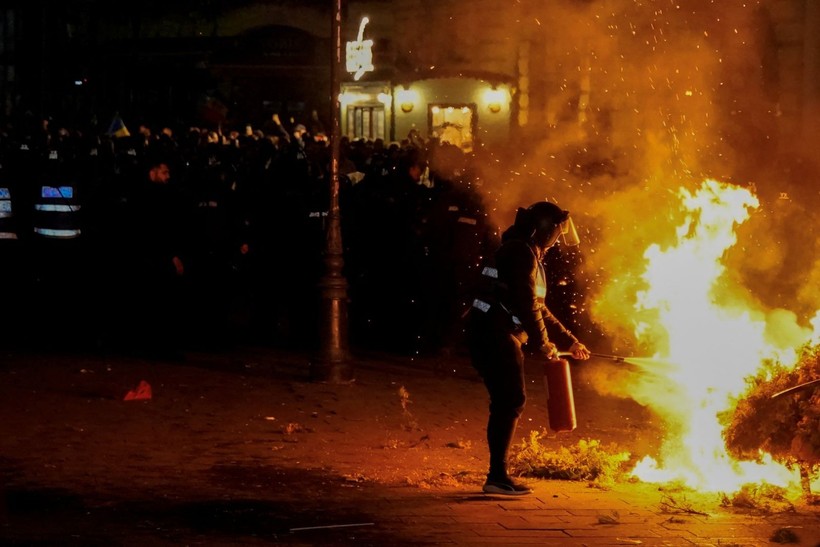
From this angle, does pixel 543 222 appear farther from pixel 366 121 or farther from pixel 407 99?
pixel 366 121

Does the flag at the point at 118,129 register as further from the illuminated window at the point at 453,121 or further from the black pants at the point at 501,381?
the black pants at the point at 501,381

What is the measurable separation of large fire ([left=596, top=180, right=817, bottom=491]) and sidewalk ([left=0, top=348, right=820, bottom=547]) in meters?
0.40

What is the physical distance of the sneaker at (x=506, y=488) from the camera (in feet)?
24.1

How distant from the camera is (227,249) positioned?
13.7 meters

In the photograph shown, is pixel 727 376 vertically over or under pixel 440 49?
under

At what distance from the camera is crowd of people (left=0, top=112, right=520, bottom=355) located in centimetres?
1283

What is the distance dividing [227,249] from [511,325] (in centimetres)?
679

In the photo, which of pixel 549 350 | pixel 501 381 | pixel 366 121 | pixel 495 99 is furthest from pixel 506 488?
pixel 366 121

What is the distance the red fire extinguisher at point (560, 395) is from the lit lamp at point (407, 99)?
58.8ft

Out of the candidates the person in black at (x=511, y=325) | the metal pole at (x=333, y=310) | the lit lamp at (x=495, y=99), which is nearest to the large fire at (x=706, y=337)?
the person in black at (x=511, y=325)

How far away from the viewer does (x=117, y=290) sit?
13.0 m

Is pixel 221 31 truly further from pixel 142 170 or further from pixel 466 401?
pixel 466 401

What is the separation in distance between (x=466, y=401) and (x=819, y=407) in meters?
4.32

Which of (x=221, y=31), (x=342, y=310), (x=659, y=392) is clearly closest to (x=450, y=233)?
(x=342, y=310)
